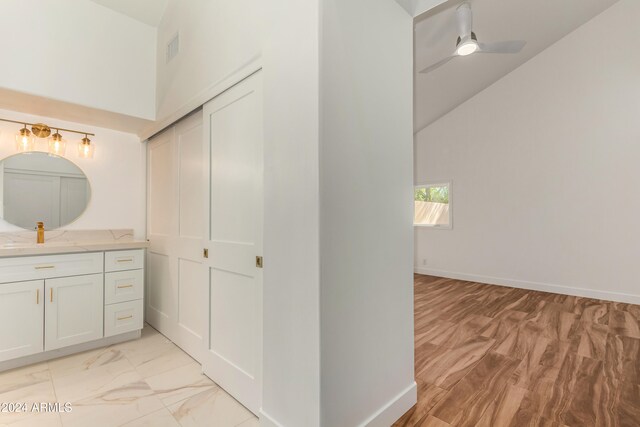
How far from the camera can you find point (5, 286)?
216 cm

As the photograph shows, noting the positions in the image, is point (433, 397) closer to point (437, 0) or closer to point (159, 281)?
point (437, 0)

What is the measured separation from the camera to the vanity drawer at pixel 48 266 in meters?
2.19

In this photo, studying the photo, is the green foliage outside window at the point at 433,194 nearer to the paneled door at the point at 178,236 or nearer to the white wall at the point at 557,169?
the white wall at the point at 557,169

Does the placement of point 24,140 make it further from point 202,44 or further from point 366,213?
point 366,213

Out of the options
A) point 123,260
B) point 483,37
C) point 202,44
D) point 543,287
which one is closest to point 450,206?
point 543,287

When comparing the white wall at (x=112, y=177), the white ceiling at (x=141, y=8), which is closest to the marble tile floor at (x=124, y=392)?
the white wall at (x=112, y=177)

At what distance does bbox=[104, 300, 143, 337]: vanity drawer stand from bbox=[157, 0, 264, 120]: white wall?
1.85 metres

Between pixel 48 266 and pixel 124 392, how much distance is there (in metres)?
1.26

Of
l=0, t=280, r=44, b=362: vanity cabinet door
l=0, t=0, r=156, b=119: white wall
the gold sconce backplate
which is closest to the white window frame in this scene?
l=0, t=0, r=156, b=119: white wall

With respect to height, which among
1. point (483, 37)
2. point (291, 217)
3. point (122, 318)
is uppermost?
point (483, 37)

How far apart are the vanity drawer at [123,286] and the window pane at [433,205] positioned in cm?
486

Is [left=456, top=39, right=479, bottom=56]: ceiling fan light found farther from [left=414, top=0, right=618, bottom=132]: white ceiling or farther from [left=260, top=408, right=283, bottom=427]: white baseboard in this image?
[left=260, top=408, right=283, bottom=427]: white baseboard

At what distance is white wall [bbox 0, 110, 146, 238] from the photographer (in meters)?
2.99

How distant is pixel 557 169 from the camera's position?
4.29 meters
